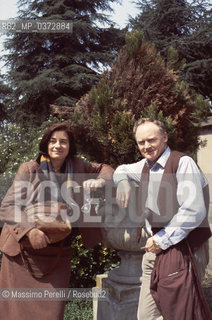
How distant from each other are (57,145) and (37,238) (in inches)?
25.7

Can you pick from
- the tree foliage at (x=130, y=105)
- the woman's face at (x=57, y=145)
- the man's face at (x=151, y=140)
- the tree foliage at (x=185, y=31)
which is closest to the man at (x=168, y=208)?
the man's face at (x=151, y=140)

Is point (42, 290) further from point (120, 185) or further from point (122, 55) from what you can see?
point (122, 55)

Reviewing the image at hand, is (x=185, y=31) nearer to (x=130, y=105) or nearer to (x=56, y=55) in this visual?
(x=56, y=55)

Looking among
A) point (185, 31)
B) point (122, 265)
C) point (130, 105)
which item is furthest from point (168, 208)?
point (185, 31)

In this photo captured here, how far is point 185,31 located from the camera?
1859cm

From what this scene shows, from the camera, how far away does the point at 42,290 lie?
2.26 meters

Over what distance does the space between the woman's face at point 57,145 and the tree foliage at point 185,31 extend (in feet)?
50.3

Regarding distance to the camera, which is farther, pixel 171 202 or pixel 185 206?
pixel 171 202

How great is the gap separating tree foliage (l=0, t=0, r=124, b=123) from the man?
1244 cm

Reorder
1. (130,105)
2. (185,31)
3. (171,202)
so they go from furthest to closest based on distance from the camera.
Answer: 1. (185,31)
2. (130,105)
3. (171,202)

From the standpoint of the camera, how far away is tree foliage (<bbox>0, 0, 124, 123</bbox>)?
14555 mm

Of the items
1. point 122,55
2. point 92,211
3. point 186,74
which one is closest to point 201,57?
point 186,74

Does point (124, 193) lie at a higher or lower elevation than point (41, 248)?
higher

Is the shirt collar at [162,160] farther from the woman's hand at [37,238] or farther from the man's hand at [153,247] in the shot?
the woman's hand at [37,238]
